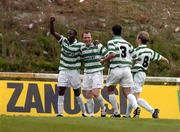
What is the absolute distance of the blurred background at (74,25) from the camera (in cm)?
2566

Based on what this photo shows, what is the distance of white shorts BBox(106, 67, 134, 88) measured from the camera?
56.4ft

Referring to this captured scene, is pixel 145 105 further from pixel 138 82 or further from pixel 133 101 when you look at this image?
pixel 133 101

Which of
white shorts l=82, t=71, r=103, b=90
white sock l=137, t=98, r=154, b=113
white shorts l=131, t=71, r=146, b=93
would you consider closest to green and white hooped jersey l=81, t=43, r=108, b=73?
white shorts l=82, t=71, r=103, b=90

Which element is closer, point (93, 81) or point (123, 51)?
point (123, 51)

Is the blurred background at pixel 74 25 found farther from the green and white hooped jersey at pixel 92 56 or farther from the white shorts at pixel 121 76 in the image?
the white shorts at pixel 121 76

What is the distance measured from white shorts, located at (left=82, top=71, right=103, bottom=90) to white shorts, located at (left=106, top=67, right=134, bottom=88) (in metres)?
0.74

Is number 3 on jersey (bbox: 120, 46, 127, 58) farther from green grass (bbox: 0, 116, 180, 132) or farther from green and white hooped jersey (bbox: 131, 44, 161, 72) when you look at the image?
green grass (bbox: 0, 116, 180, 132)

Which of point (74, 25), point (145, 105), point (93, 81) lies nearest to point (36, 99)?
point (93, 81)

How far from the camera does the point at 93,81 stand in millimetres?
18047

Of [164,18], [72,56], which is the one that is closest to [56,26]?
[164,18]

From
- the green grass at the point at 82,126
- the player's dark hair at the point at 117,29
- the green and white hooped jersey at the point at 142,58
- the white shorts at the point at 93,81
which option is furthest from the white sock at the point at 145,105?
the green grass at the point at 82,126

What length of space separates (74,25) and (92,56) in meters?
10.0

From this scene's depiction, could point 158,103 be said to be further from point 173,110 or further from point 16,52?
point 16,52

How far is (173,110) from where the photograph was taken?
22031mm
